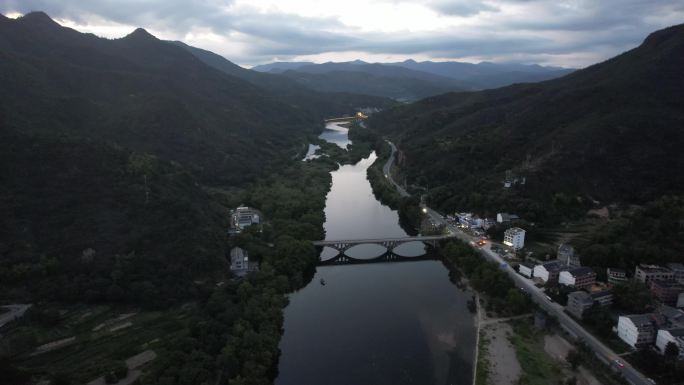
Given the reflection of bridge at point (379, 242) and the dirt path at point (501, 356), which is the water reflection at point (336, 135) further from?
the dirt path at point (501, 356)

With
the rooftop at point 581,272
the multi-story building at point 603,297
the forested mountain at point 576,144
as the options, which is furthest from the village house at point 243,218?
the multi-story building at point 603,297

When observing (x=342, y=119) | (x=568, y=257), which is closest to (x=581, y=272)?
(x=568, y=257)

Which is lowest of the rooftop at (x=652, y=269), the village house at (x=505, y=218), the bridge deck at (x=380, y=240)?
the bridge deck at (x=380, y=240)

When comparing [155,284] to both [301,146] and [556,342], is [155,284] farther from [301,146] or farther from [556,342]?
[301,146]

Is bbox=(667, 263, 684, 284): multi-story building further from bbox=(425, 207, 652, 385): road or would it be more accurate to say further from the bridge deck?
the bridge deck

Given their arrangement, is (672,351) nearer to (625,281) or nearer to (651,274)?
(625,281)

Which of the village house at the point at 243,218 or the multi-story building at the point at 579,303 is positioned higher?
the village house at the point at 243,218

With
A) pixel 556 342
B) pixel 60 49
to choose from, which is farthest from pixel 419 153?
pixel 60 49

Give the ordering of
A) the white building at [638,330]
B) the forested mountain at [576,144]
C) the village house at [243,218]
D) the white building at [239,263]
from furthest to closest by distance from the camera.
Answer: the forested mountain at [576,144] < the village house at [243,218] < the white building at [239,263] < the white building at [638,330]

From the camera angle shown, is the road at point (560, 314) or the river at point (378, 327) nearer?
the road at point (560, 314)
